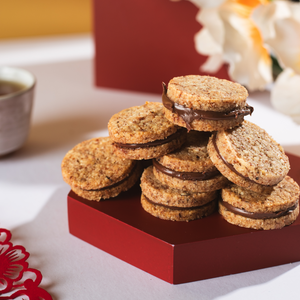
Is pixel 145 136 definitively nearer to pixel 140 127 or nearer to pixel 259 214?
pixel 140 127

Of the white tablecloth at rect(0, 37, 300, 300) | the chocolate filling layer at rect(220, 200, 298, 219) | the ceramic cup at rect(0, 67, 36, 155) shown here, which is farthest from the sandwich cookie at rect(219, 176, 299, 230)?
the ceramic cup at rect(0, 67, 36, 155)

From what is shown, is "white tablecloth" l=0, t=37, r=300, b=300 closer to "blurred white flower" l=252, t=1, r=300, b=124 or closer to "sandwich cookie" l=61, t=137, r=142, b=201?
"sandwich cookie" l=61, t=137, r=142, b=201

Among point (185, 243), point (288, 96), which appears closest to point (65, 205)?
point (185, 243)

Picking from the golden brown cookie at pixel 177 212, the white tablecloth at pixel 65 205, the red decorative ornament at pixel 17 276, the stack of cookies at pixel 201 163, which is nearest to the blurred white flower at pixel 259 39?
the white tablecloth at pixel 65 205

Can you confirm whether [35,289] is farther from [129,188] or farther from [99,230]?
[129,188]

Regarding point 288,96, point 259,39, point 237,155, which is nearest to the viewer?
point 237,155

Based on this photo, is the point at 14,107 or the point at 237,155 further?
the point at 14,107
